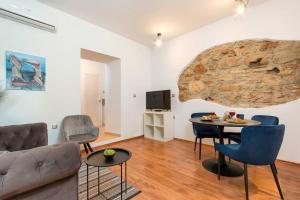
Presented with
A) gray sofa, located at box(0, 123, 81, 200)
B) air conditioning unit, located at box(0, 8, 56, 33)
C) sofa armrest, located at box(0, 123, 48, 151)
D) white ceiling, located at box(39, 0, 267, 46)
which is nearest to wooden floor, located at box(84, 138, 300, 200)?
gray sofa, located at box(0, 123, 81, 200)

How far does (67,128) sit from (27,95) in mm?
840

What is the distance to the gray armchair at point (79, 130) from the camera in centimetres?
268

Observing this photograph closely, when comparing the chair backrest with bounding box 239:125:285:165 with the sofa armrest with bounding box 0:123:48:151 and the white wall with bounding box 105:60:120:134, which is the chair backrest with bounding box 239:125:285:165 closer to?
the sofa armrest with bounding box 0:123:48:151

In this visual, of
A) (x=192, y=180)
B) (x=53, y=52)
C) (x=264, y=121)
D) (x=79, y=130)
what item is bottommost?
(x=192, y=180)

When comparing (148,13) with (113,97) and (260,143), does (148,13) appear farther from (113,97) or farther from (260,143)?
(260,143)

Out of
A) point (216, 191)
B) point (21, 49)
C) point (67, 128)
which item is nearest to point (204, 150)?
point (216, 191)

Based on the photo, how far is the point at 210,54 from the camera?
11.4 ft

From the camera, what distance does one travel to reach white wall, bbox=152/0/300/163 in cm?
249

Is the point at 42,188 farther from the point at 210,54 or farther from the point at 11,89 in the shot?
the point at 210,54

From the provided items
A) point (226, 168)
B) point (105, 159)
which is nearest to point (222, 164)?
point (226, 168)

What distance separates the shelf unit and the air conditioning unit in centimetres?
296

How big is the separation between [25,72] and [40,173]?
2.20m

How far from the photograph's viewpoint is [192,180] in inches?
80.5

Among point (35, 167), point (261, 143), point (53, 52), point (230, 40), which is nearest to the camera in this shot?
point (35, 167)
